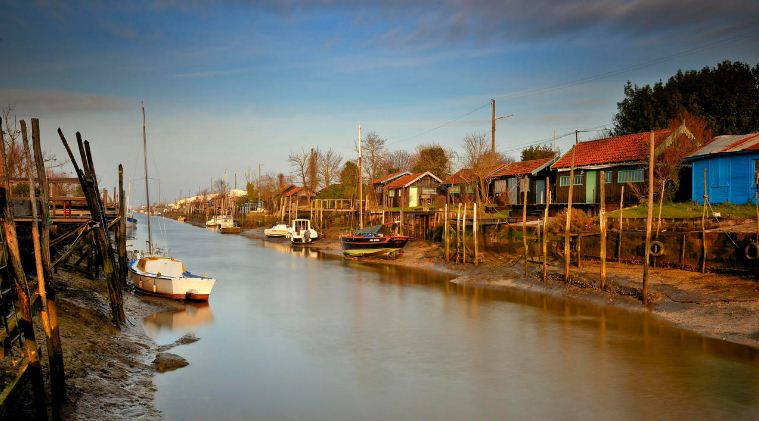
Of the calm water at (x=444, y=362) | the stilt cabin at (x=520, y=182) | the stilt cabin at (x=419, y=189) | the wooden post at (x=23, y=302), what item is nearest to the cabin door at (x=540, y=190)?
the stilt cabin at (x=520, y=182)

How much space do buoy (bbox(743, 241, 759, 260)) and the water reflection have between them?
19.9 meters

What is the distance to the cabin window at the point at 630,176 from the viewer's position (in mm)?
35344

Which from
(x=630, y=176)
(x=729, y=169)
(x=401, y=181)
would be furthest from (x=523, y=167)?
(x=401, y=181)

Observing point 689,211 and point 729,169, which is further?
point 689,211

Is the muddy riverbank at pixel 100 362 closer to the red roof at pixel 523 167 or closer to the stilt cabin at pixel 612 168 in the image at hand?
the stilt cabin at pixel 612 168

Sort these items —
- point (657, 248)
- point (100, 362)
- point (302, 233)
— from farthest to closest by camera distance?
point (302, 233) < point (657, 248) < point (100, 362)

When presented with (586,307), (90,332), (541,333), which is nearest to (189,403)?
(90,332)

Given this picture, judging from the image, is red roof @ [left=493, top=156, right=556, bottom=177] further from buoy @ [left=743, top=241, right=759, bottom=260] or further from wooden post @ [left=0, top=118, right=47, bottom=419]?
wooden post @ [left=0, top=118, right=47, bottom=419]

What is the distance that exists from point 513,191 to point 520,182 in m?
1.38

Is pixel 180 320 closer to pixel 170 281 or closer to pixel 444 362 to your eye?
pixel 170 281

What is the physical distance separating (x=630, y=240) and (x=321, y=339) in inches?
618

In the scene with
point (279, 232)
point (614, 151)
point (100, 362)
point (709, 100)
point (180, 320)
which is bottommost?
point (180, 320)

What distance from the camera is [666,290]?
2286cm

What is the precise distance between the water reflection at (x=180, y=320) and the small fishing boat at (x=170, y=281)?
532mm
